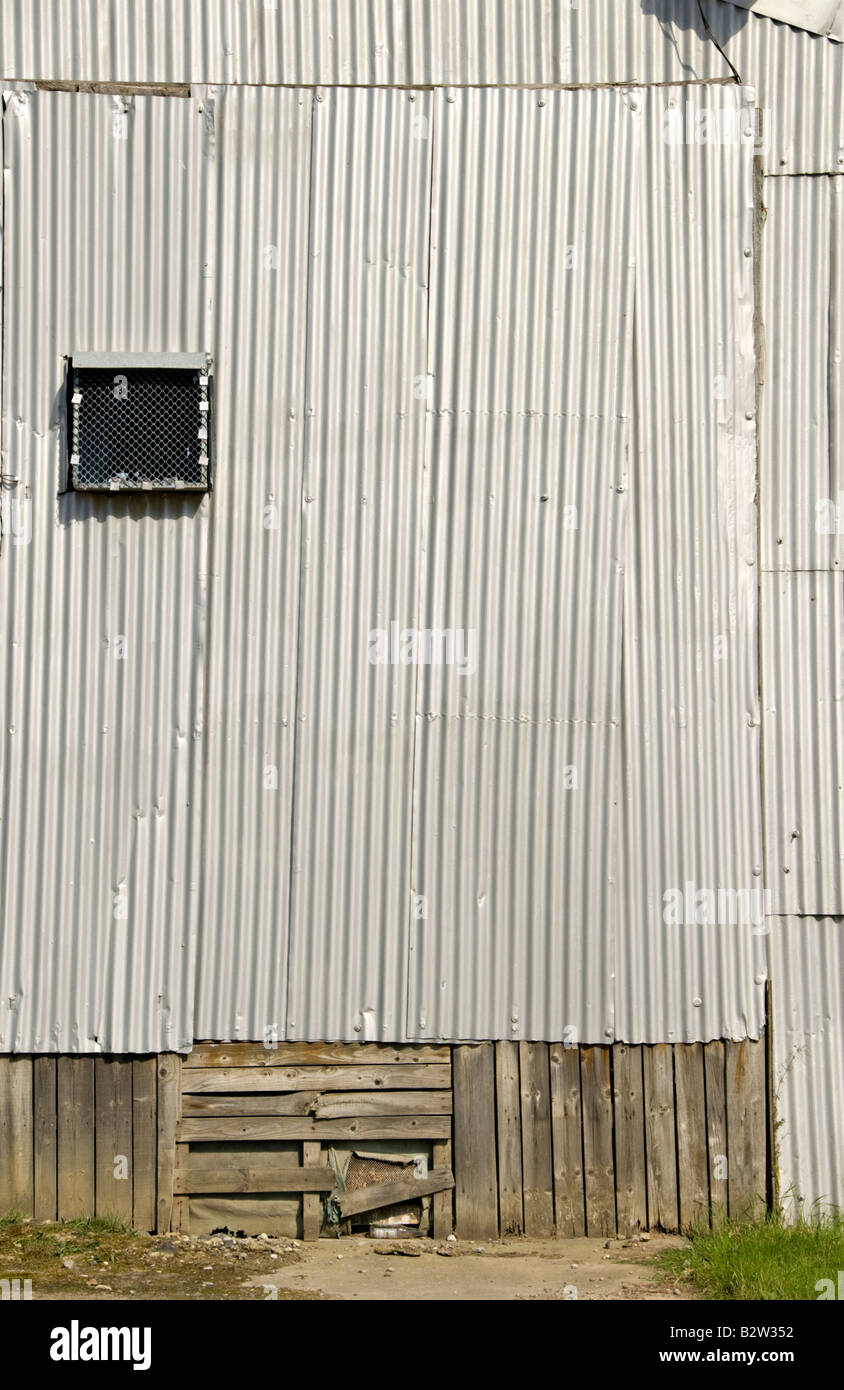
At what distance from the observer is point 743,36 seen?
8.10 m

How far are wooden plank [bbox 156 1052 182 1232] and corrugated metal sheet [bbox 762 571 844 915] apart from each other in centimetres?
374

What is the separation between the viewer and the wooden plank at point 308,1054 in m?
7.68

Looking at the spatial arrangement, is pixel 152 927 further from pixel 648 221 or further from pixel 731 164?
→ pixel 731 164

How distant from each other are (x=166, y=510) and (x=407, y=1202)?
14.5ft

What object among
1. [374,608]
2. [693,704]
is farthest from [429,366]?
[693,704]

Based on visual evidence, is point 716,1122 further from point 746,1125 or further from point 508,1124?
point 508,1124

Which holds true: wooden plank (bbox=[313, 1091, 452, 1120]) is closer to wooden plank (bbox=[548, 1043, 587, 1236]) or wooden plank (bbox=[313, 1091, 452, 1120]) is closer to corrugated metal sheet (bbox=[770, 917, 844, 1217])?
wooden plank (bbox=[548, 1043, 587, 1236])

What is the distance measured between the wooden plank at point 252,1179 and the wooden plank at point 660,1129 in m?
1.91

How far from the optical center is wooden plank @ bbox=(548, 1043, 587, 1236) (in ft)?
25.2

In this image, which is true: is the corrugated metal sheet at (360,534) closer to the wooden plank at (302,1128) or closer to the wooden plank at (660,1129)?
the wooden plank at (302,1128)

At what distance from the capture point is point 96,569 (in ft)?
25.7

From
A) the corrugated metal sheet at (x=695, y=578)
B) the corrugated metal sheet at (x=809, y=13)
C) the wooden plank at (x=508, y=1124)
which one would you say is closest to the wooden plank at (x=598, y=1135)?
the wooden plank at (x=508, y=1124)

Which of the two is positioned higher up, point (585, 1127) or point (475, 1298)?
point (585, 1127)

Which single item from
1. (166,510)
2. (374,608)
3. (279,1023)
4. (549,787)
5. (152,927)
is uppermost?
(166,510)
